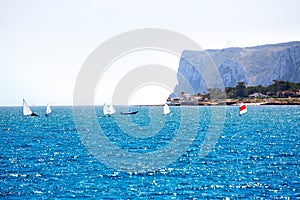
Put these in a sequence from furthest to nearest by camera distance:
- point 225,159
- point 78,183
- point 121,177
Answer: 1. point 225,159
2. point 121,177
3. point 78,183

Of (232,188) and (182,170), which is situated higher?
(182,170)

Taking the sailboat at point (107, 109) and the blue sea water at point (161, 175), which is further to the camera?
the sailboat at point (107, 109)

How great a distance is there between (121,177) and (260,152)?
2731 centimetres

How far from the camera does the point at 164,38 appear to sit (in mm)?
78125

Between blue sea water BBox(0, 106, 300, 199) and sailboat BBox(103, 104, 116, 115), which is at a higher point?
sailboat BBox(103, 104, 116, 115)

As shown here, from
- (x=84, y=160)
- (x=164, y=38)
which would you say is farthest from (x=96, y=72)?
(x=164, y=38)

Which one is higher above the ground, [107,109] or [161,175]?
[107,109]

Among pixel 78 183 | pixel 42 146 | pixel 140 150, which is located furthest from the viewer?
pixel 42 146

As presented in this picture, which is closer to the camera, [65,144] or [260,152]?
[260,152]

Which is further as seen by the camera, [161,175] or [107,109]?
[107,109]

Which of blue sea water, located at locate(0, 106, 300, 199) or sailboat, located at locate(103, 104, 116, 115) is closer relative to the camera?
blue sea water, located at locate(0, 106, 300, 199)

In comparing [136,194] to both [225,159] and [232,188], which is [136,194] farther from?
[225,159]

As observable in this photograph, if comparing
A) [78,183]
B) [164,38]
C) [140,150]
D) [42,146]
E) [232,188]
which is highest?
[164,38]

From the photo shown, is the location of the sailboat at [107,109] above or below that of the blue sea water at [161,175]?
above
